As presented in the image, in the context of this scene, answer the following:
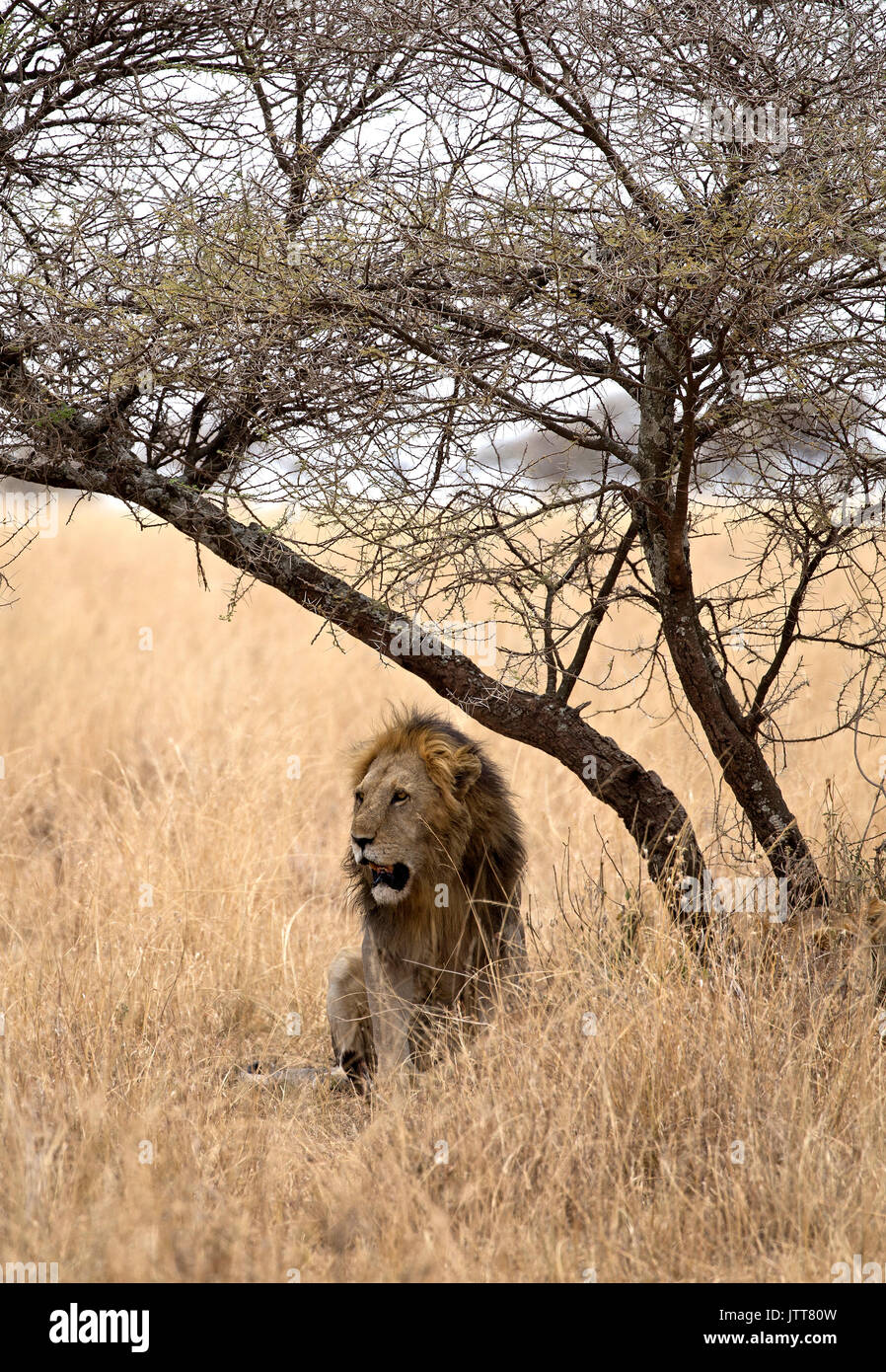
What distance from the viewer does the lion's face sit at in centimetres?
476

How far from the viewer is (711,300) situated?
452 cm

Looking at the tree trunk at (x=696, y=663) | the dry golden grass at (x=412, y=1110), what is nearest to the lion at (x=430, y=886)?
the dry golden grass at (x=412, y=1110)

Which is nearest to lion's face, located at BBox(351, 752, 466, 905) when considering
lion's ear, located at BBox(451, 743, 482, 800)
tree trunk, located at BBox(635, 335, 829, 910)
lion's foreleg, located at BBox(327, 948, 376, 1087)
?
lion's ear, located at BBox(451, 743, 482, 800)

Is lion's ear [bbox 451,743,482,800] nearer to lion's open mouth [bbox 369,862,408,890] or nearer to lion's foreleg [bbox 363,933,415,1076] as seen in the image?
lion's open mouth [bbox 369,862,408,890]

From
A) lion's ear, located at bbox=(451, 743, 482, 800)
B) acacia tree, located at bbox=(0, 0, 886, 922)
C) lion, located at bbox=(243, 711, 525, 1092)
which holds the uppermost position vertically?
acacia tree, located at bbox=(0, 0, 886, 922)

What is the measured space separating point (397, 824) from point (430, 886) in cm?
33

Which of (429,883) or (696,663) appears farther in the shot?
(696,663)

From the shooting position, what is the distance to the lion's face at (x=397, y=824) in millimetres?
4762

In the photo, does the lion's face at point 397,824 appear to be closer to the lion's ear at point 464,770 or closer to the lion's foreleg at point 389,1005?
the lion's ear at point 464,770

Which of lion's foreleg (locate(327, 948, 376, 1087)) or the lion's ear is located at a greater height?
the lion's ear

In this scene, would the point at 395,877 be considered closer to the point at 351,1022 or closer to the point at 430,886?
the point at 430,886

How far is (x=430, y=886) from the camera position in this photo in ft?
16.3

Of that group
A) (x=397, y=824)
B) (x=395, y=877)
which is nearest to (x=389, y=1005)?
(x=395, y=877)

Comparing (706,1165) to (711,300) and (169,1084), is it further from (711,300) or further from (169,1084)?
(711,300)
